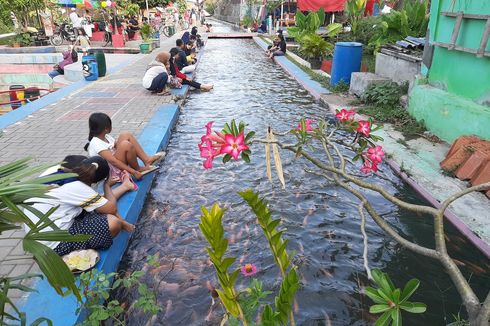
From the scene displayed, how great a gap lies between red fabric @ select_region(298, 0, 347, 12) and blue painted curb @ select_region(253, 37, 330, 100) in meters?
7.08

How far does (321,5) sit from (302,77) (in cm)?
1199

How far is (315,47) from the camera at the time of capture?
14.4m

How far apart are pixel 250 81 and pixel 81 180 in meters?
10.5

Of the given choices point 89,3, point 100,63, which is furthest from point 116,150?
point 89,3

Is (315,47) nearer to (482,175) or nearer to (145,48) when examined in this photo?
(145,48)

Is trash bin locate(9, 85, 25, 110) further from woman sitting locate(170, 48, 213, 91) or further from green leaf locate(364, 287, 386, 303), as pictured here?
green leaf locate(364, 287, 386, 303)

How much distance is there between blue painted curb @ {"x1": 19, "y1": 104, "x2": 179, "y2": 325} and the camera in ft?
9.50

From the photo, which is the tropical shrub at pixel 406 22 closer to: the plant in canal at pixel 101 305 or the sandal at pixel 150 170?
the sandal at pixel 150 170

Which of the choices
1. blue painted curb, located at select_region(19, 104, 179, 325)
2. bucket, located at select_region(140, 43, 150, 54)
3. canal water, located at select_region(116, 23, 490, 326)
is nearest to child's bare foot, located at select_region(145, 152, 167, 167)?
blue painted curb, located at select_region(19, 104, 179, 325)

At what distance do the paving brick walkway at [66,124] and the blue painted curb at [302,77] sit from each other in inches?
174

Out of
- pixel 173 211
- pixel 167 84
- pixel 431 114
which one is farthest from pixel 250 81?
pixel 173 211

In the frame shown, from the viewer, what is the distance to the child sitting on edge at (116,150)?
15.4 feet

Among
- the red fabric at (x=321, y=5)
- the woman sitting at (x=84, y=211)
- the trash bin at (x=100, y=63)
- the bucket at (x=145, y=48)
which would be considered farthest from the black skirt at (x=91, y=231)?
the red fabric at (x=321, y=5)

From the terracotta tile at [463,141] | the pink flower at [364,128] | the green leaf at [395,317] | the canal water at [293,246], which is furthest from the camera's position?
the terracotta tile at [463,141]
